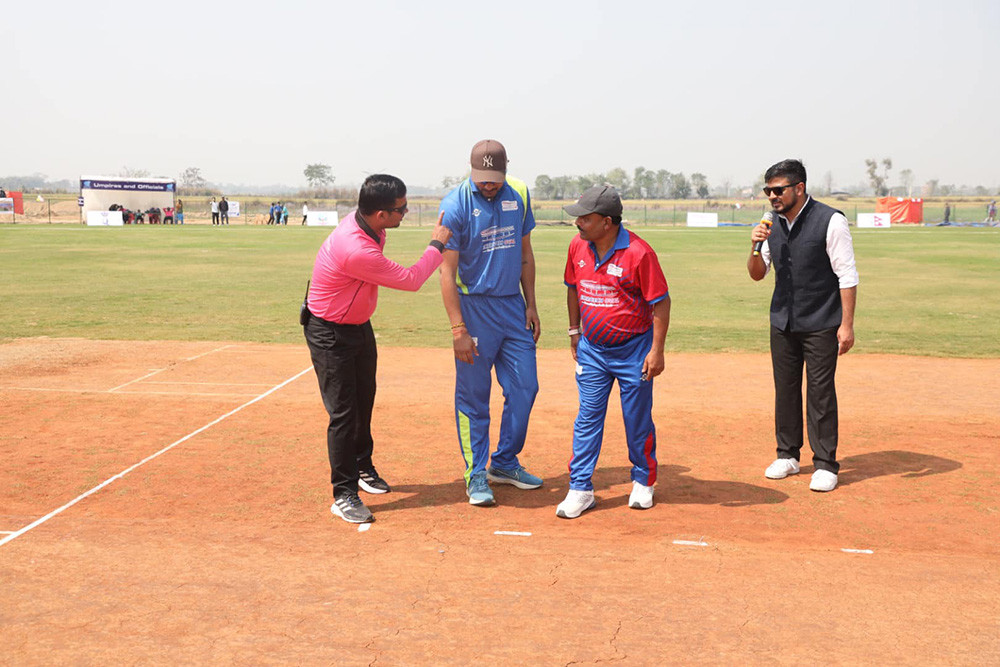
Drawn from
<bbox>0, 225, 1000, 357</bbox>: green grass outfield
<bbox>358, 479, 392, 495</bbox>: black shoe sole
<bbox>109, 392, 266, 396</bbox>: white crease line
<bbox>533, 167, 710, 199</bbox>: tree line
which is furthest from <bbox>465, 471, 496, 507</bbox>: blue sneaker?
<bbox>533, 167, 710, 199</bbox>: tree line

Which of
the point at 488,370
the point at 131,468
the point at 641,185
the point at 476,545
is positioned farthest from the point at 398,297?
the point at 641,185

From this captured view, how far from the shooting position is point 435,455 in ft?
24.1

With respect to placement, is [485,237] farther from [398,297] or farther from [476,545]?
[398,297]

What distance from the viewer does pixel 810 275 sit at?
6.50 meters

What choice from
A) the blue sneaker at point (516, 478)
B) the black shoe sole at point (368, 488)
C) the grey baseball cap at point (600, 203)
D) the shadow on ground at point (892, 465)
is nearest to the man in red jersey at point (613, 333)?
the grey baseball cap at point (600, 203)

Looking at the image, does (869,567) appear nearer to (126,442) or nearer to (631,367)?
(631,367)

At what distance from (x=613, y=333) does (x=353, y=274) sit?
5.42ft

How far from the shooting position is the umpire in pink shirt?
18.8 feet

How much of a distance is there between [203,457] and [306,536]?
2.01m

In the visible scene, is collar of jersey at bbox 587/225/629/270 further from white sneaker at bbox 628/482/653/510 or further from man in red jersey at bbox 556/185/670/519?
white sneaker at bbox 628/482/653/510

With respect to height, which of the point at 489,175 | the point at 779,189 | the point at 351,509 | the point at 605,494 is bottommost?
the point at 605,494

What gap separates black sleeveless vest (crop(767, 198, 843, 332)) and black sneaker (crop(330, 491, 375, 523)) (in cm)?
319

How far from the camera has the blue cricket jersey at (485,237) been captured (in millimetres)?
6036

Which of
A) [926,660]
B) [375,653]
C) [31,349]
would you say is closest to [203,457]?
[375,653]
